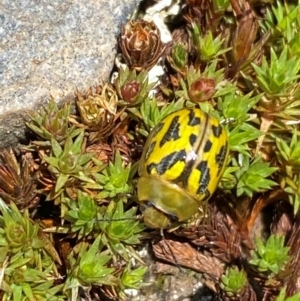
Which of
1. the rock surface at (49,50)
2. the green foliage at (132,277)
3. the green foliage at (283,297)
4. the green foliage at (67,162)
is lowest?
the green foliage at (283,297)

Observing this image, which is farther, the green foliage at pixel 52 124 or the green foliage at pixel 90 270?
the green foliage at pixel 52 124

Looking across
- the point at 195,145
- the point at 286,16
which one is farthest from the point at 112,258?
the point at 286,16

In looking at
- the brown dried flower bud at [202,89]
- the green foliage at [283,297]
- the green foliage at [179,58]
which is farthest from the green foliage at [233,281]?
the green foliage at [179,58]

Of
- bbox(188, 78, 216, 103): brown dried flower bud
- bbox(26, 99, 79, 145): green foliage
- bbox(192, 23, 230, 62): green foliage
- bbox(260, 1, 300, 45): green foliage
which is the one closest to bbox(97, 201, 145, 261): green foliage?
bbox(26, 99, 79, 145): green foliage

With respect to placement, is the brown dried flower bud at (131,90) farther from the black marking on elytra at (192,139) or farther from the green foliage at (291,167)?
the green foliage at (291,167)

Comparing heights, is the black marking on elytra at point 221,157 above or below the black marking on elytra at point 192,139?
below

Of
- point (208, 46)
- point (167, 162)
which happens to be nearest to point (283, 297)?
point (167, 162)
